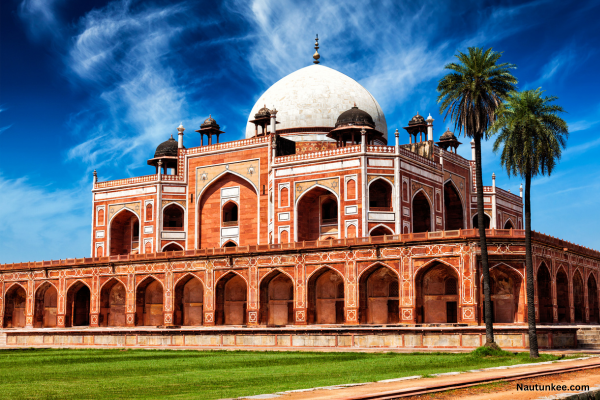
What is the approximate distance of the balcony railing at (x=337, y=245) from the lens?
3256cm

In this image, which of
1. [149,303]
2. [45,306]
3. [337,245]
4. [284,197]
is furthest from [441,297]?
[45,306]

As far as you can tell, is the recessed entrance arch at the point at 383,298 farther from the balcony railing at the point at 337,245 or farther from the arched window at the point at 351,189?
the arched window at the point at 351,189

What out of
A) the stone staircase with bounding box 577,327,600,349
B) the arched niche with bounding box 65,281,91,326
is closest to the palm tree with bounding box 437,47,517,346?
the stone staircase with bounding box 577,327,600,349

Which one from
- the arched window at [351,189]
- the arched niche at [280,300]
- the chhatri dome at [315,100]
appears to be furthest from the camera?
the chhatri dome at [315,100]

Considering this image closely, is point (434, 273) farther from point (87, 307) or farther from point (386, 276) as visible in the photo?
point (87, 307)

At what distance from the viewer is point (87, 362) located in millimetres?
20844

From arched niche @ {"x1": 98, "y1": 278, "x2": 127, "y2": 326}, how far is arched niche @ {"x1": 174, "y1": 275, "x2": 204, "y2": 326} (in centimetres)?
469

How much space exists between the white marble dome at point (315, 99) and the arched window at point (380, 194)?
Result: 805cm

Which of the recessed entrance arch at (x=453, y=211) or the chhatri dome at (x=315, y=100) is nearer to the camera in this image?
the recessed entrance arch at (x=453, y=211)

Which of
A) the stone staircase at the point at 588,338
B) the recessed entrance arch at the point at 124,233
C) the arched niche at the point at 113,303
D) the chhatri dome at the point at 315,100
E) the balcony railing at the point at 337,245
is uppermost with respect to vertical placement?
the chhatri dome at the point at 315,100

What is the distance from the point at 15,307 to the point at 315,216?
882 inches

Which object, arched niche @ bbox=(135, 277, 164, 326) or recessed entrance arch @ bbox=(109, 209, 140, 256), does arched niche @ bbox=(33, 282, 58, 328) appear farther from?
arched niche @ bbox=(135, 277, 164, 326)

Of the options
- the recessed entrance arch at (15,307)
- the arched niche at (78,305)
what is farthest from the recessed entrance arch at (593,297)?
the recessed entrance arch at (15,307)

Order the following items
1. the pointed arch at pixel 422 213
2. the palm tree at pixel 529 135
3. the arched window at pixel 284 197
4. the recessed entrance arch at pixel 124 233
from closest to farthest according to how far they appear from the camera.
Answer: the palm tree at pixel 529 135 → the arched window at pixel 284 197 → the pointed arch at pixel 422 213 → the recessed entrance arch at pixel 124 233
